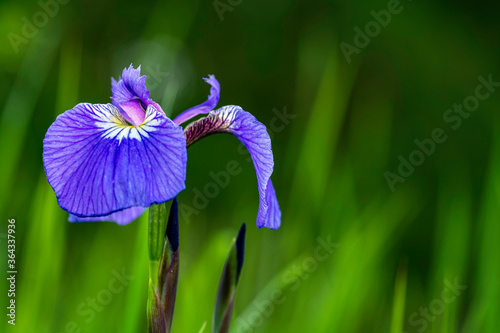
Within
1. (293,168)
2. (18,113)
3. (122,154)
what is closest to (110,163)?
(122,154)

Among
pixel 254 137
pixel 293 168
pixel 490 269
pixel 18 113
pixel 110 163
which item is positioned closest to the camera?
pixel 110 163

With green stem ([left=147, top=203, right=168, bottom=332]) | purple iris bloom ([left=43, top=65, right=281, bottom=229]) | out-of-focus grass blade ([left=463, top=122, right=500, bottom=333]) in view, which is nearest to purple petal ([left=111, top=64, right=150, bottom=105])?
purple iris bloom ([left=43, top=65, right=281, bottom=229])

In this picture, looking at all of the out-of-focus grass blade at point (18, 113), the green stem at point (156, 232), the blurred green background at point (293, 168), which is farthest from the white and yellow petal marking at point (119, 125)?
the out-of-focus grass blade at point (18, 113)

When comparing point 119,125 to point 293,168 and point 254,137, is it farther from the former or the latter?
point 293,168

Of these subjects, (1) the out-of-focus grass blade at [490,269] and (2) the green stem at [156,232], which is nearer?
(2) the green stem at [156,232]

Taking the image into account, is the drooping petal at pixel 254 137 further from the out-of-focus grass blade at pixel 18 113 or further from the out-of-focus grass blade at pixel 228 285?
the out-of-focus grass blade at pixel 18 113

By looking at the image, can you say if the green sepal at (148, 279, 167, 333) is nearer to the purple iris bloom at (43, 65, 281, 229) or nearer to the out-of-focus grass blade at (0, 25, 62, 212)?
the purple iris bloom at (43, 65, 281, 229)
